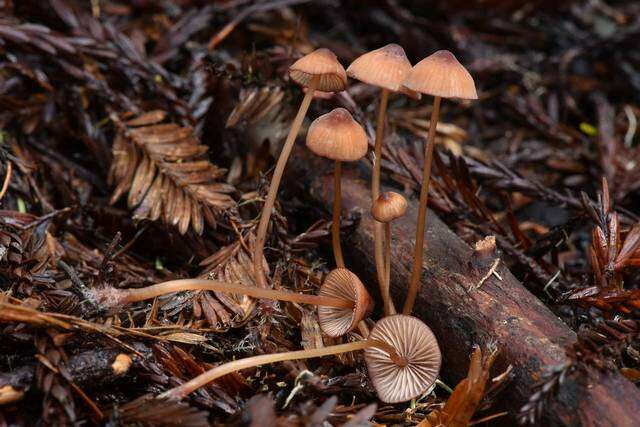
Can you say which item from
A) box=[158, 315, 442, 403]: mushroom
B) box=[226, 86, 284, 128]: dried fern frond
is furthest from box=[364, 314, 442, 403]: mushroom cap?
box=[226, 86, 284, 128]: dried fern frond

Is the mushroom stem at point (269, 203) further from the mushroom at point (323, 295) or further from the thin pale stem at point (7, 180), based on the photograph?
the thin pale stem at point (7, 180)

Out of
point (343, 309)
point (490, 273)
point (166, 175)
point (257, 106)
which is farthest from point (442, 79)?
point (166, 175)

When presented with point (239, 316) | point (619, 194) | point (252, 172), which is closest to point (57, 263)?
point (239, 316)

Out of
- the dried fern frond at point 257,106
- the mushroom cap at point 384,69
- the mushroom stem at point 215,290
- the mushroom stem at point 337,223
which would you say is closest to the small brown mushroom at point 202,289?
the mushroom stem at point 215,290

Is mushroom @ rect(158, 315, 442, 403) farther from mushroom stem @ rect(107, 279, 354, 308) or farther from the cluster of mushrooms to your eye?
mushroom stem @ rect(107, 279, 354, 308)

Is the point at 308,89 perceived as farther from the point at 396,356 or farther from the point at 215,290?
the point at 396,356

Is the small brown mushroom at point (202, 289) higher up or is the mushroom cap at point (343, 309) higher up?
the small brown mushroom at point (202, 289)
